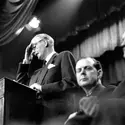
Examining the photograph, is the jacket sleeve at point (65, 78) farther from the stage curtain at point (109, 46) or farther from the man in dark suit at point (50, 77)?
the stage curtain at point (109, 46)

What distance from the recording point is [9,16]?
3.58 meters

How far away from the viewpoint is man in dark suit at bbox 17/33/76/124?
2.02 m

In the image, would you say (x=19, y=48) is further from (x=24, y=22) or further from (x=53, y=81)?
(x=53, y=81)

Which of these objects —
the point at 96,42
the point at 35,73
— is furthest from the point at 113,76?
the point at 35,73

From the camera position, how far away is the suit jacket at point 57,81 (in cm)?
203

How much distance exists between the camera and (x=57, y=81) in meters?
2.19

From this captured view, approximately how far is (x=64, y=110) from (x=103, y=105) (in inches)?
25.5

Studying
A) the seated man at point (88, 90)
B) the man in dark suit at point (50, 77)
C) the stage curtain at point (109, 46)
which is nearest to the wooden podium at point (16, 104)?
the man in dark suit at point (50, 77)

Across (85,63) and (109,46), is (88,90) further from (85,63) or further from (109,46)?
(109,46)

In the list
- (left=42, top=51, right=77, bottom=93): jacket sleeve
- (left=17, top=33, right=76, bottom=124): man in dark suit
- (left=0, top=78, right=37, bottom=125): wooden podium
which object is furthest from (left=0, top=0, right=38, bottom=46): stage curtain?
(left=0, top=78, right=37, bottom=125): wooden podium

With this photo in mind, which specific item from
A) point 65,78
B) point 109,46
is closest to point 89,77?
point 65,78

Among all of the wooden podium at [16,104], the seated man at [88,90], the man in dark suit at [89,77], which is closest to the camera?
the seated man at [88,90]

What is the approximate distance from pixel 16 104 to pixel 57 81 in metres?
0.40

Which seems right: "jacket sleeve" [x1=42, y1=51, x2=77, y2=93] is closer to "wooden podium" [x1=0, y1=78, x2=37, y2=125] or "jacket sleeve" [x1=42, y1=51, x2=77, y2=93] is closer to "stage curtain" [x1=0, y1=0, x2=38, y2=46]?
"wooden podium" [x1=0, y1=78, x2=37, y2=125]
